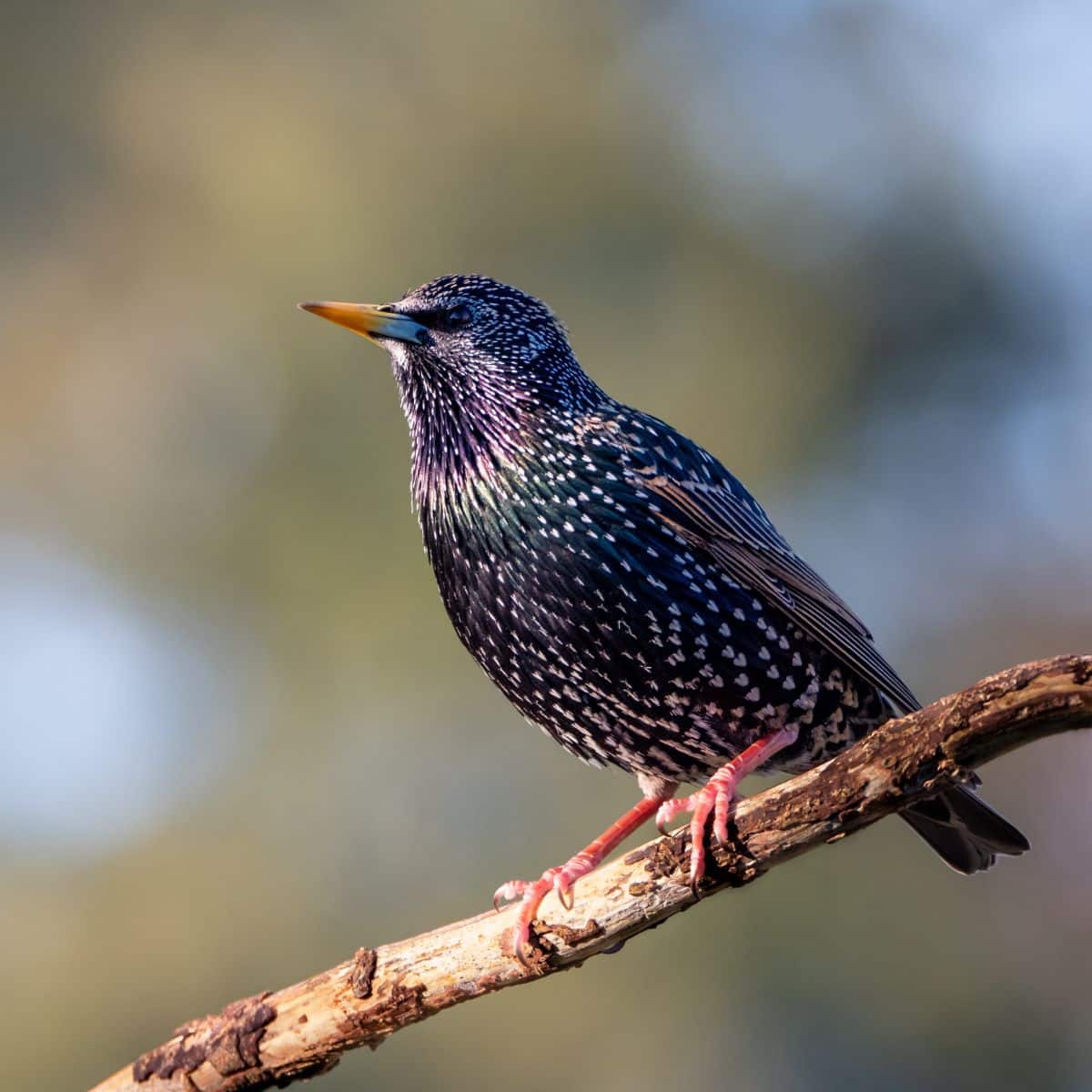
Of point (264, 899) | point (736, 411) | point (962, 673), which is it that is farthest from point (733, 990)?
point (736, 411)

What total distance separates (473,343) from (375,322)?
0.35 m

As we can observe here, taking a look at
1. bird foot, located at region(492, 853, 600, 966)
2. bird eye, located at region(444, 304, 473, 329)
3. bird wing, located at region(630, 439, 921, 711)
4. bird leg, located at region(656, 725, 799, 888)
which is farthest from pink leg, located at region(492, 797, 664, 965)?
bird eye, located at region(444, 304, 473, 329)

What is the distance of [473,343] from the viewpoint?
193 inches

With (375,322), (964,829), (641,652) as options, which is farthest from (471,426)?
(964,829)

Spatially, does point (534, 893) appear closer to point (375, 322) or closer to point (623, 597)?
point (623, 597)

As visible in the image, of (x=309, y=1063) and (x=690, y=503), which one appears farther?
(x=690, y=503)

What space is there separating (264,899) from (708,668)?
21.3 ft

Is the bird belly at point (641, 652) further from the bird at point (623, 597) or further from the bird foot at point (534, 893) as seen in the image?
the bird foot at point (534, 893)

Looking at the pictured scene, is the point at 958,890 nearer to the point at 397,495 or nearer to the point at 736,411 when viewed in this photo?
the point at 736,411

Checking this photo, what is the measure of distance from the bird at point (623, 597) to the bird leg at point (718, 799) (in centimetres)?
1

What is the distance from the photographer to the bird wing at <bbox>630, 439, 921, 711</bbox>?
4.50m

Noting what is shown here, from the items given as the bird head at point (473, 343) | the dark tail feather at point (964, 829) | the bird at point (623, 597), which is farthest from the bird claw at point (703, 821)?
the bird head at point (473, 343)

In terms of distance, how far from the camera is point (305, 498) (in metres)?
11.8

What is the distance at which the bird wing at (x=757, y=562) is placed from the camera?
14.8 ft
